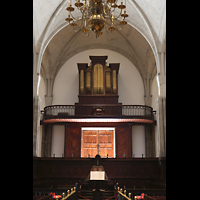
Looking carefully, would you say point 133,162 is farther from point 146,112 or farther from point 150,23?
point 150,23

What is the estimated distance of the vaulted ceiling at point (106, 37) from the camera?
42.7 ft

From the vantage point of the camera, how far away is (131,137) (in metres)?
17.2

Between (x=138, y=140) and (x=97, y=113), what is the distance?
11.3 ft

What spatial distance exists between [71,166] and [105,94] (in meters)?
5.96

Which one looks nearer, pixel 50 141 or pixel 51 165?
pixel 51 165

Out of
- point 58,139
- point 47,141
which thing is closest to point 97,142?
point 58,139

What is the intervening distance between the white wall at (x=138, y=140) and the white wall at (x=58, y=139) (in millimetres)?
4716

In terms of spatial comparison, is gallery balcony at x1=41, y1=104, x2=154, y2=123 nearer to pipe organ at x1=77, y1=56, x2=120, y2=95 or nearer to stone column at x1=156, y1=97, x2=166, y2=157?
pipe organ at x1=77, y1=56, x2=120, y2=95

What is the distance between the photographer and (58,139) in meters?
18.0

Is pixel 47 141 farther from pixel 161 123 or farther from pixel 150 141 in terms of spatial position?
pixel 161 123

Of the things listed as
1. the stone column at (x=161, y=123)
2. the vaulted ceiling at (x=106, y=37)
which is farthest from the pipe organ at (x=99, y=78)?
the stone column at (x=161, y=123)

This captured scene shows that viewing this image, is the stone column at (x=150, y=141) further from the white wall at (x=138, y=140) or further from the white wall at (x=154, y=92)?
the white wall at (x=154, y=92)
